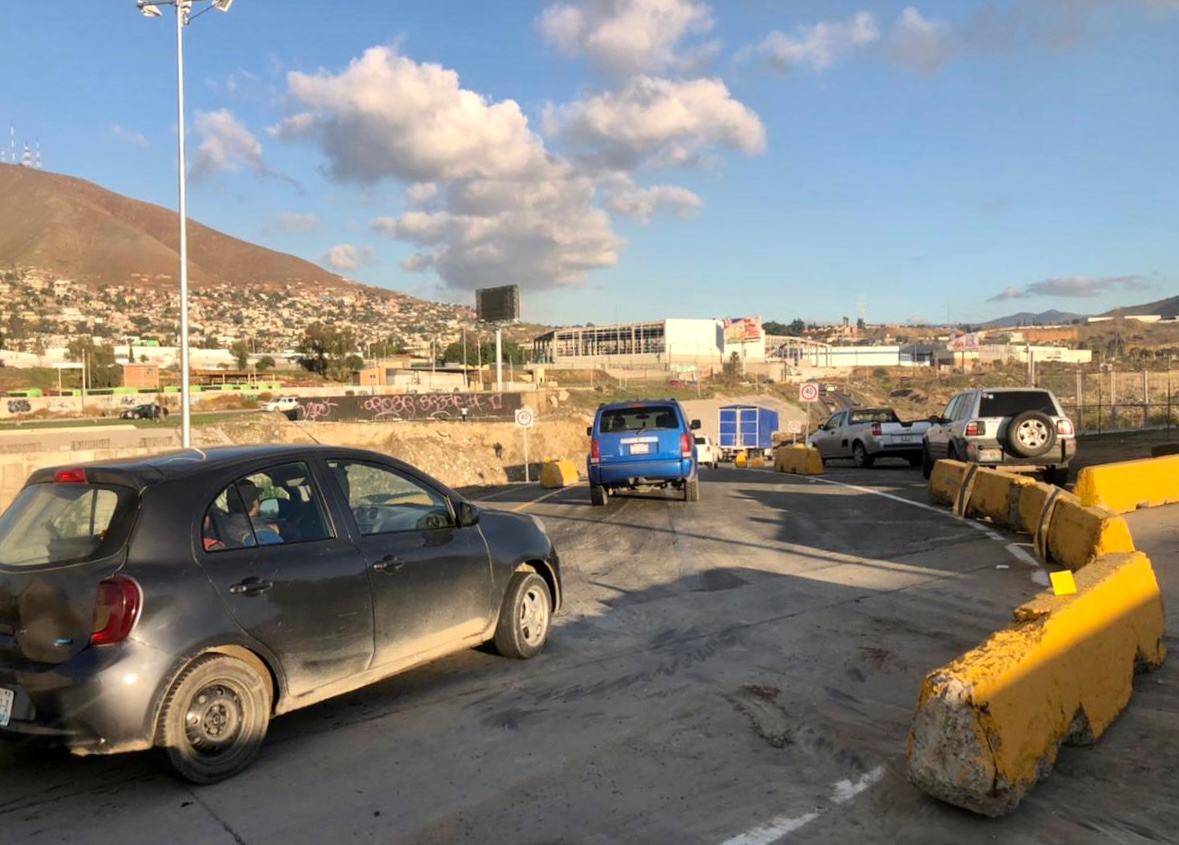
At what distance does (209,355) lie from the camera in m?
129

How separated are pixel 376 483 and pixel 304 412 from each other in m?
46.6

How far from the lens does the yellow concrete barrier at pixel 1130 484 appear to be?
12.7 metres

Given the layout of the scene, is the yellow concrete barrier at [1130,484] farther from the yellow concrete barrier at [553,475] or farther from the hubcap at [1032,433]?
the yellow concrete barrier at [553,475]

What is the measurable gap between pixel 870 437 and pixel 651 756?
23026 millimetres

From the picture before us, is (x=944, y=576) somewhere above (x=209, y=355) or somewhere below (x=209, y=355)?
below

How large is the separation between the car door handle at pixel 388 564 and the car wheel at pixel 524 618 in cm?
110

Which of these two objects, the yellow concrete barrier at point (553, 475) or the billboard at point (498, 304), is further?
the billboard at point (498, 304)

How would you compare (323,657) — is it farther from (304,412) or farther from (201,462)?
(304,412)


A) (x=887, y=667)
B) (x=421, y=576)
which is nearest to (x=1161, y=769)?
(x=887, y=667)

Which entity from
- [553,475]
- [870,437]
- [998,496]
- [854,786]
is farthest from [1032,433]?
[854,786]

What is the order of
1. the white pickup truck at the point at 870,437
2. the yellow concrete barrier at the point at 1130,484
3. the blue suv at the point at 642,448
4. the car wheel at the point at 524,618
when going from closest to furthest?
the car wheel at the point at 524,618 < the yellow concrete barrier at the point at 1130,484 < the blue suv at the point at 642,448 < the white pickup truck at the point at 870,437

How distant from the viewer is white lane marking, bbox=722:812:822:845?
11.9ft

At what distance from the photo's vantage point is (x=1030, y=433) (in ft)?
51.0

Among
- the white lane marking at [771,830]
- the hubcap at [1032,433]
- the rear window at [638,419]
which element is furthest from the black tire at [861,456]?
the white lane marking at [771,830]
